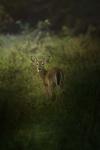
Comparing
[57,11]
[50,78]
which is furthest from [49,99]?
[57,11]

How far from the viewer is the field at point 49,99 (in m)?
3.89

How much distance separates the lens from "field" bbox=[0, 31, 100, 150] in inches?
153

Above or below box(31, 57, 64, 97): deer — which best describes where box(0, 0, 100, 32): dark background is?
above

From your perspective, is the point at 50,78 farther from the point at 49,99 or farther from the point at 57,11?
the point at 57,11

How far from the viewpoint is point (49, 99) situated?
3.94 metres

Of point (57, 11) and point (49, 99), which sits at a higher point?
point (57, 11)

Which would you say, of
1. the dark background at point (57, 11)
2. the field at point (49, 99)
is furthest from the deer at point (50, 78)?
the dark background at point (57, 11)

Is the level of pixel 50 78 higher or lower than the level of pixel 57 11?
lower

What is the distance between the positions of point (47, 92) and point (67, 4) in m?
0.78

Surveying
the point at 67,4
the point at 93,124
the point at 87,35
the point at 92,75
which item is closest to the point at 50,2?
the point at 67,4

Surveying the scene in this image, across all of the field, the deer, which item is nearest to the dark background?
the field

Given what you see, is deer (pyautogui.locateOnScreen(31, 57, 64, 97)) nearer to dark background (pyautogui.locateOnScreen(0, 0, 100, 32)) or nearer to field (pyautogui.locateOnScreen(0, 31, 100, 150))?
field (pyautogui.locateOnScreen(0, 31, 100, 150))

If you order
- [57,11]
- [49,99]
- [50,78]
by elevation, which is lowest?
[49,99]

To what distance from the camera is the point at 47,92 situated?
12.9ft
